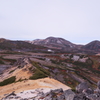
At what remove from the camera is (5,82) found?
37.5 metres

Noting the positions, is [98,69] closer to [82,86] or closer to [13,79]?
[13,79]

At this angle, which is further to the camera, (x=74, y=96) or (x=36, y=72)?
(x=36, y=72)

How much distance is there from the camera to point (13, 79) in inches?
1501

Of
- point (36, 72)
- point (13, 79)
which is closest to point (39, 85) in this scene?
point (36, 72)

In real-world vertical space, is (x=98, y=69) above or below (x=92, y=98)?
below

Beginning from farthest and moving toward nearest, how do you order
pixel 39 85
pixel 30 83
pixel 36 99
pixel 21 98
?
1. pixel 30 83
2. pixel 39 85
3. pixel 21 98
4. pixel 36 99

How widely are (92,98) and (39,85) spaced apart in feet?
53.6

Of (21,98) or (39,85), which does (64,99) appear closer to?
(21,98)

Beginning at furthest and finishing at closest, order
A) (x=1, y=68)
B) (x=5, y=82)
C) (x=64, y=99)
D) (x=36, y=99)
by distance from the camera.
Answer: (x=1, y=68) → (x=5, y=82) → (x=36, y=99) → (x=64, y=99)

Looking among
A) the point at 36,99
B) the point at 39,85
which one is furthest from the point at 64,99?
the point at 39,85

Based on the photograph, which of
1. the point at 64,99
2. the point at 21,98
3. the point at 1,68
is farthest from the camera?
the point at 1,68

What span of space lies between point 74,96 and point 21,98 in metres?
10.9

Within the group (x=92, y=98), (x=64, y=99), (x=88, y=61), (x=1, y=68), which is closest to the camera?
(x=92, y=98)

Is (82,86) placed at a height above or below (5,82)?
above
